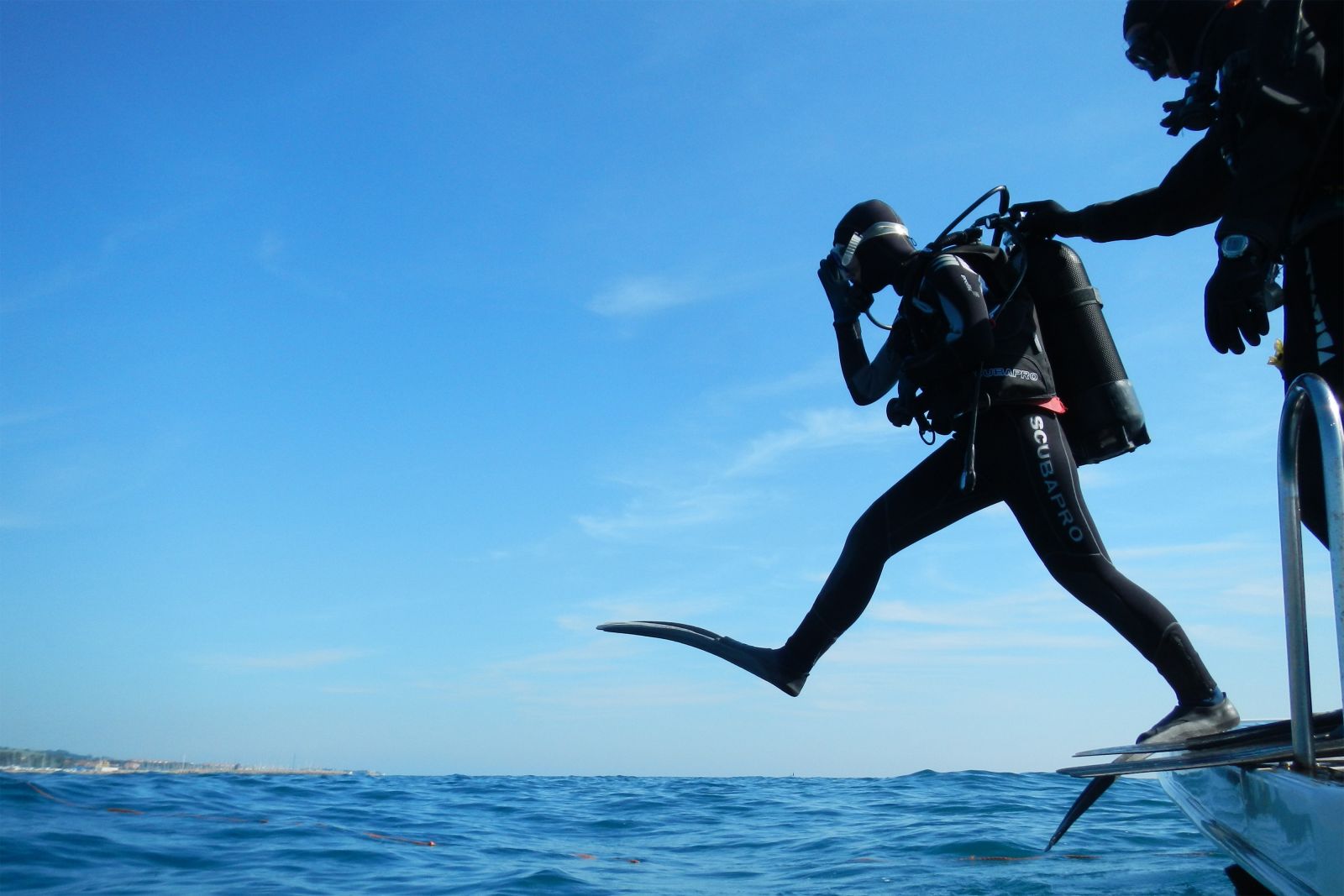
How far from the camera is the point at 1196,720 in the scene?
270 centimetres

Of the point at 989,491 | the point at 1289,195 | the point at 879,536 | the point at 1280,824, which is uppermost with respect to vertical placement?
the point at 1289,195

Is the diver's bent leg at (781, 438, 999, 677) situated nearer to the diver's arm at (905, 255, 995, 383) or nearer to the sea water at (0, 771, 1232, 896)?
the diver's arm at (905, 255, 995, 383)

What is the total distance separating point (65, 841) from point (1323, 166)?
548 cm

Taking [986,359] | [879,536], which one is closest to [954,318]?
[986,359]

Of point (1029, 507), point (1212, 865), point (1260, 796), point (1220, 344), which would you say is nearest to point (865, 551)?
point (1029, 507)

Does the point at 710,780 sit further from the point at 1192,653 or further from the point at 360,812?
the point at 1192,653

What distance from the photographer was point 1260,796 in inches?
74.5

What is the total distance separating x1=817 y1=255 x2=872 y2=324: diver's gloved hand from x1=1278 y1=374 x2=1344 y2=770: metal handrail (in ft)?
6.30

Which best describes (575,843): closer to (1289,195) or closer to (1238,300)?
(1238,300)

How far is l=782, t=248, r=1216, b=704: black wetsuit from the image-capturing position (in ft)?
9.37

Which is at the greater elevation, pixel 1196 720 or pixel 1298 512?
pixel 1298 512

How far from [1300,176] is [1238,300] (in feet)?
1.09

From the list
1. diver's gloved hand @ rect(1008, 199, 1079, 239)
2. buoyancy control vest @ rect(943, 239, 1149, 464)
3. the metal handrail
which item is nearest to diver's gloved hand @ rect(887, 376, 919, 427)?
buoyancy control vest @ rect(943, 239, 1149, 464)

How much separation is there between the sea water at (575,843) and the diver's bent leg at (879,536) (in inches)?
39.2
